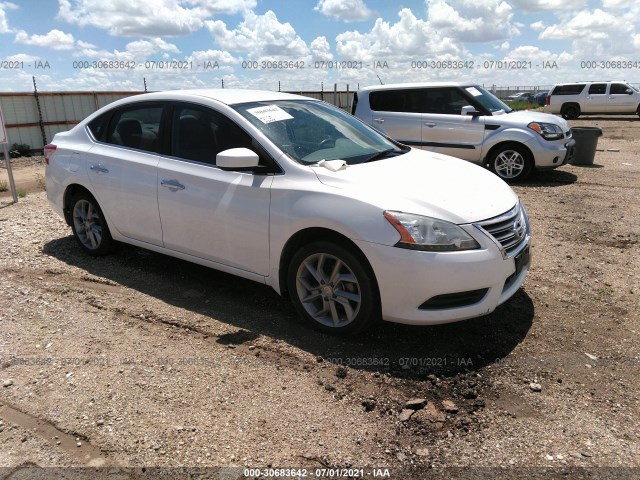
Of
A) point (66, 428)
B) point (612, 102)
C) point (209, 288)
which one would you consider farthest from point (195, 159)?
point (612, 102)

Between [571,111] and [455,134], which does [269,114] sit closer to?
[455,134]

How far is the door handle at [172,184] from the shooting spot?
4328 mm

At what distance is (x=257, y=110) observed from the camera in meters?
4.27

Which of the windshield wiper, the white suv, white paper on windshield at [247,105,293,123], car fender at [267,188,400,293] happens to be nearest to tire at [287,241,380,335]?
car fender at [267,188,400,293]

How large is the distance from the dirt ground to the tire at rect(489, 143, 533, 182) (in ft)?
15.2

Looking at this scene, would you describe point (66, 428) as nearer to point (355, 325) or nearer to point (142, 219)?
point (355, 325)

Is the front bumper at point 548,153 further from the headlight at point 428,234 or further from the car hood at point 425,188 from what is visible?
the headlight at point 428,234

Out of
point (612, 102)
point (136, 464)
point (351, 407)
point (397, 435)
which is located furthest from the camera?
point (612, 102)

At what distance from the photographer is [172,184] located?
438cm

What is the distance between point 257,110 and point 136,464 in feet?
9.08

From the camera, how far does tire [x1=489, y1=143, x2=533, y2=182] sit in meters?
9.47

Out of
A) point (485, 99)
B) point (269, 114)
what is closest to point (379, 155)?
point (269, 114)

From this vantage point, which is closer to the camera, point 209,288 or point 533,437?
point 533,437

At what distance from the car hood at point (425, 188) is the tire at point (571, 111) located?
2639cm
